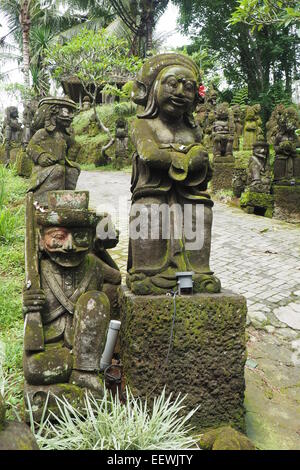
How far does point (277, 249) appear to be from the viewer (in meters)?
7.62

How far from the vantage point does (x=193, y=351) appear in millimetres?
2678

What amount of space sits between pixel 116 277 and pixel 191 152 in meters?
1.11

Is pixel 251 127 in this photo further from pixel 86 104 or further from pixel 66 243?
pixel 66 243

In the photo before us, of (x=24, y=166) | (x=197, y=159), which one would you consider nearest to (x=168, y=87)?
(x=197, y=159)

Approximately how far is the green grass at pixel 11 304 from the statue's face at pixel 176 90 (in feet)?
7.05

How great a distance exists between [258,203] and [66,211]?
834 centimetres

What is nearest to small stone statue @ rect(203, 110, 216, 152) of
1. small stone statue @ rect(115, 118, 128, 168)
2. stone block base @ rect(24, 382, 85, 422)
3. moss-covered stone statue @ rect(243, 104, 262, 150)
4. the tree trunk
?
moss-covered stone statue @ rect(243, 104, 262, 150)

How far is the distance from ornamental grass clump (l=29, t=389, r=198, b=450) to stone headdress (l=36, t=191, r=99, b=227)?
108 centimetres

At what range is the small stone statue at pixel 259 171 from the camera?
1023 cm

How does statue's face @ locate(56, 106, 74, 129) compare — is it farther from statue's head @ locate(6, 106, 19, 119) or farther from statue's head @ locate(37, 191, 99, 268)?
statue's head @ locate(6, 106, 19, 119)

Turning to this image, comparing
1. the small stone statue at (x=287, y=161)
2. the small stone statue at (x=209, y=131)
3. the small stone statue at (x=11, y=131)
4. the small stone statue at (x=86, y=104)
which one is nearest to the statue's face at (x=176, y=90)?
the small stone statue at (x=287, y=161)

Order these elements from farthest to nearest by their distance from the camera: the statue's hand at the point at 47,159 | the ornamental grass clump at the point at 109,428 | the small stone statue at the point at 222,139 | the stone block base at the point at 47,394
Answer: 1. the small stone statue at the point at 222,139
2. the statue's hand at the point at 47,159
3. the stone block base at the point at 47,394
4. the ornamental grass clump at the point at 109,428

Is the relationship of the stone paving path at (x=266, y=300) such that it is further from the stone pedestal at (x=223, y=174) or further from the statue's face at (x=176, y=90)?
the statue's face at (x=176, y=90)

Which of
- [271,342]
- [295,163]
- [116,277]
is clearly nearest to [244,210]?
[295,163]
